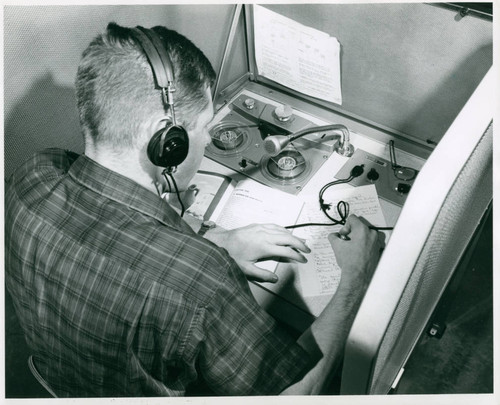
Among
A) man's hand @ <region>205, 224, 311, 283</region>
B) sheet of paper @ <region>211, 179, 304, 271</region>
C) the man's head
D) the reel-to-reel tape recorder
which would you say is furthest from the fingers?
the man's head


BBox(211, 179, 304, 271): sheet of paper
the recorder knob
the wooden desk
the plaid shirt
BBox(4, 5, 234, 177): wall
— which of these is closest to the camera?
the plaid shirt

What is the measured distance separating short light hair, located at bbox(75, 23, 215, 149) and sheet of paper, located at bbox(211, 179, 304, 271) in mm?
329

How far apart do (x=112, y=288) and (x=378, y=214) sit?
0.60m

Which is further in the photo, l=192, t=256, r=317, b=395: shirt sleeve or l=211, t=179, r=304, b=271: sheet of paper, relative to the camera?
l=211, t=179, r=304, b=271: sheet of paper

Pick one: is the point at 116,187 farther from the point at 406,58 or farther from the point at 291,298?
the point at 406,58

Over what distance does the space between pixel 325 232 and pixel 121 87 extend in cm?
52

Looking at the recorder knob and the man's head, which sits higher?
the recorder knob

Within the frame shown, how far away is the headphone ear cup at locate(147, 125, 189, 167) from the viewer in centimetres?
73

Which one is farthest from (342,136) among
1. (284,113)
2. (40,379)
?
(40,379)

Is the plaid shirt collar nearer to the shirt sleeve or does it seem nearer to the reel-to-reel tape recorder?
the shirt sleeve

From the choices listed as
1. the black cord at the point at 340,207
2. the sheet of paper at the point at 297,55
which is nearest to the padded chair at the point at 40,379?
the black cord at the point at 340,207

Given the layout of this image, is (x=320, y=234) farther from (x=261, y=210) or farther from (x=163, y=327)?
(x=163, y=327)

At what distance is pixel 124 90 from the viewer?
2.31ft

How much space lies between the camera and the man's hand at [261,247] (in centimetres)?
91
